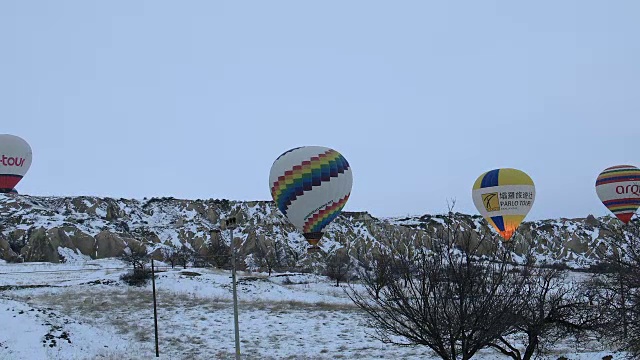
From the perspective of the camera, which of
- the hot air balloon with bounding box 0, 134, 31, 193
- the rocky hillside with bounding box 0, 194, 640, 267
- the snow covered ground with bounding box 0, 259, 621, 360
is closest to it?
the snow covered ground with bounding box 0, 259, 621, 360

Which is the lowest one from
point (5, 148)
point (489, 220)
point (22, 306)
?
point (22, 306)

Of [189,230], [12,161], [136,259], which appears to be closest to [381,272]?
[136,259]

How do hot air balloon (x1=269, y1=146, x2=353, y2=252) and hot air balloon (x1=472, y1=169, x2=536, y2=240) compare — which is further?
hot air balloon (x1=472, y1=169, x2=536, y2=240)

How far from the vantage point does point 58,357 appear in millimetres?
21094

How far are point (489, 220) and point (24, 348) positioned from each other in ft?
109

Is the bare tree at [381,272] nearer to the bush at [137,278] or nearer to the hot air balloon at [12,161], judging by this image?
the bush at [137,278]

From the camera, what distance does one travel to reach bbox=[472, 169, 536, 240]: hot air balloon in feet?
133

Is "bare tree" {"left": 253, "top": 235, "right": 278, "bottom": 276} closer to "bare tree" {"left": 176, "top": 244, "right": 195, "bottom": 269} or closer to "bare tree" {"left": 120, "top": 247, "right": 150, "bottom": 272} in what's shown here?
"bare tree" {"left": 176, "top": 244, "right": 195, "bottom": 269}

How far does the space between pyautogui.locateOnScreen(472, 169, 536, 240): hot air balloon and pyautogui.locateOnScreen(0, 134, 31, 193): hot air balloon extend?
48562mm

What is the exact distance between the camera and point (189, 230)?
9194cm

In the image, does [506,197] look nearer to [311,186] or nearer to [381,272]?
[311,186]

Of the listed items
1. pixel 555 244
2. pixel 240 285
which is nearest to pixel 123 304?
pixel 240 285

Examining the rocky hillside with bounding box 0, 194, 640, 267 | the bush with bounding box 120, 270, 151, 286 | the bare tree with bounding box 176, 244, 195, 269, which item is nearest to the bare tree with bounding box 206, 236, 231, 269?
the rocky hillside with bounding box 0, 194, 640, 267

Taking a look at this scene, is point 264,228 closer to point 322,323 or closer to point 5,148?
point 5,148
